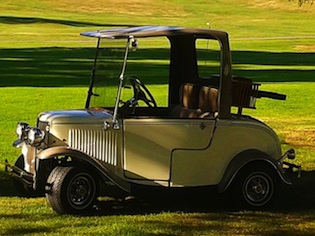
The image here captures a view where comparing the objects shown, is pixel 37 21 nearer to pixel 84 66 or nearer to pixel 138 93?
pixel 84 66

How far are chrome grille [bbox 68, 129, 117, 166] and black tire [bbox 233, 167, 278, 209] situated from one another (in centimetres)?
128

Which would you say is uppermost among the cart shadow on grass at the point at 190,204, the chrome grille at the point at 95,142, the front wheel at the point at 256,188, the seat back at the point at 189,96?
the seat back at the point at 189,96

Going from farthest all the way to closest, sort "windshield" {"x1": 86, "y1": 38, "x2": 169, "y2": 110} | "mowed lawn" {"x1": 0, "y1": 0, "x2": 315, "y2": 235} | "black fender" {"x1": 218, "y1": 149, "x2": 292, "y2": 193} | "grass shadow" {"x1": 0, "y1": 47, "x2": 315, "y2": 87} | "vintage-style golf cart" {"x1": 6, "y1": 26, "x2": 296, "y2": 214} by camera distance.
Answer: "grass shadow" {"x1": 0, "y1": 47, "x2": 315, "y2": 87}, "windshield" {"x1": 86, "y1": 38, "x2": 169, "y2": 110}, "black fender" {"x1": 218, "y1": 149, "x2": 292, "y2": 193}, "vintage-style golf cart" {"x1": 6, "y1": 26, "x2": 296, "y2": 214}, "mowed lawn" {"x1": 0, "y1": 0, "x2": 315, "y2": 235}

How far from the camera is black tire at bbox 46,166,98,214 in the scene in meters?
7.72

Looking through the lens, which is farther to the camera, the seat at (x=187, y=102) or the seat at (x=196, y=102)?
the seat at (x=187, y=102)

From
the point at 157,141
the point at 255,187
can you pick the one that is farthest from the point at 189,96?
the point at 255,187

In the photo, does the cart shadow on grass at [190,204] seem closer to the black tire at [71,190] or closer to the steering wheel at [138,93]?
the black tire at [71,190]

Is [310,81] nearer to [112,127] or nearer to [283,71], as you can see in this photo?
[283,71]

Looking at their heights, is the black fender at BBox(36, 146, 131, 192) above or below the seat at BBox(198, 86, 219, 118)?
below

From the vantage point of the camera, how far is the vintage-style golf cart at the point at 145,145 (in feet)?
25.8

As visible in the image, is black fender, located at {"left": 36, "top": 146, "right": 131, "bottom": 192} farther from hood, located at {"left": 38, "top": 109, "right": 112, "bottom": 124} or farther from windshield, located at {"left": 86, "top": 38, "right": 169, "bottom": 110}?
windshield, located at {"left": 86, "top": 38, "right": 169, "bottom": 110}

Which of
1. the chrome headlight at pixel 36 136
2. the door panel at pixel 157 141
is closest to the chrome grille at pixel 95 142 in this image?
the door panel at pixel 157 141

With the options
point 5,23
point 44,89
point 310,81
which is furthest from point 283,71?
point 5,23

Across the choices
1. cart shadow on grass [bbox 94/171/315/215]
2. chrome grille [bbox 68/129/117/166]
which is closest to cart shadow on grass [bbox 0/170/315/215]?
cart shadow on grass [bbox 94/171/315/215]
